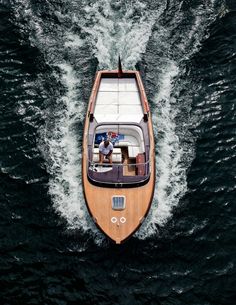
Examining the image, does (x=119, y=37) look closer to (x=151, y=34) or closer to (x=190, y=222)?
(x=151, y=34)

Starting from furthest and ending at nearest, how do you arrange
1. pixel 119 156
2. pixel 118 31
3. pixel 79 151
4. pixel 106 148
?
pixel 118 31 → pixel 79 151 → pixel 119 156 → pixel 106 148

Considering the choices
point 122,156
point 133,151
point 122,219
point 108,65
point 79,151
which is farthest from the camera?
point 108,65

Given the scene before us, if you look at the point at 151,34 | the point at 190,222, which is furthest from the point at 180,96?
the point at 190,222

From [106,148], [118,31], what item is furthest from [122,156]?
[118,31]

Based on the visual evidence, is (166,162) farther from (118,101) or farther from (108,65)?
(108,65)

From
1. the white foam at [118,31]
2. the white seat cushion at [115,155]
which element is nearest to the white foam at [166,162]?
the white seat cushion at [115,155]

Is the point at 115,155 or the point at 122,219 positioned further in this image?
the point at 115,155

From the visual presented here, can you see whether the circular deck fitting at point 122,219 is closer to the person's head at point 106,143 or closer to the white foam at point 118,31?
the person's head at point 106,143

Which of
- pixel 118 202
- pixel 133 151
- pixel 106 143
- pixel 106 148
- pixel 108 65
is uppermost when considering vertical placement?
pixel 108 65

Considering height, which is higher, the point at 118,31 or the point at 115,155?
the point at 118,31
